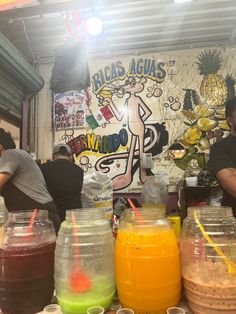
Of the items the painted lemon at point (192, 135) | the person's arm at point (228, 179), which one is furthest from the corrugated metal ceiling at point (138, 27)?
the person's arm at point (228, 179)

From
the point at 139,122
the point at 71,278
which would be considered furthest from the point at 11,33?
the point at 71,278

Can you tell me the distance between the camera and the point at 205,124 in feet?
Answer: 16.2

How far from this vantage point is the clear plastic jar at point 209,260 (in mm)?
931

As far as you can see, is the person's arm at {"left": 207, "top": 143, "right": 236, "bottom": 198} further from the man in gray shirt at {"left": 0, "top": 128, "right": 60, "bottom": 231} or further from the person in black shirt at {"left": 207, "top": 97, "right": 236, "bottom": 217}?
the man in gray shirt at {"left": 0, "top": 128, "right": 60, "bottom": 231}

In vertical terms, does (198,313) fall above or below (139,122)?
below

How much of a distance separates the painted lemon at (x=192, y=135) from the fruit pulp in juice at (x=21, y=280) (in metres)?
4.16

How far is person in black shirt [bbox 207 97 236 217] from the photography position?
6.64 feet

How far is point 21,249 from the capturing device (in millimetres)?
1075

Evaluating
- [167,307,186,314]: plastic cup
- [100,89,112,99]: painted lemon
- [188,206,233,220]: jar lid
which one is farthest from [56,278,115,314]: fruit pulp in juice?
[100,89,112,99]: painted lemon

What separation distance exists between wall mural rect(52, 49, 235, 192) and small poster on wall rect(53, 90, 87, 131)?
93mm

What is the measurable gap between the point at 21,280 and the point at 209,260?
647mm

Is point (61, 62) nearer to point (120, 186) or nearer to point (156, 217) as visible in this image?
point (120, 186)

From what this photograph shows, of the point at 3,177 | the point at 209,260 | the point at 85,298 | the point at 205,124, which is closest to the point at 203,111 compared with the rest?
the point at 205,124

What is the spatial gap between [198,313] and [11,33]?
15.6 feet
